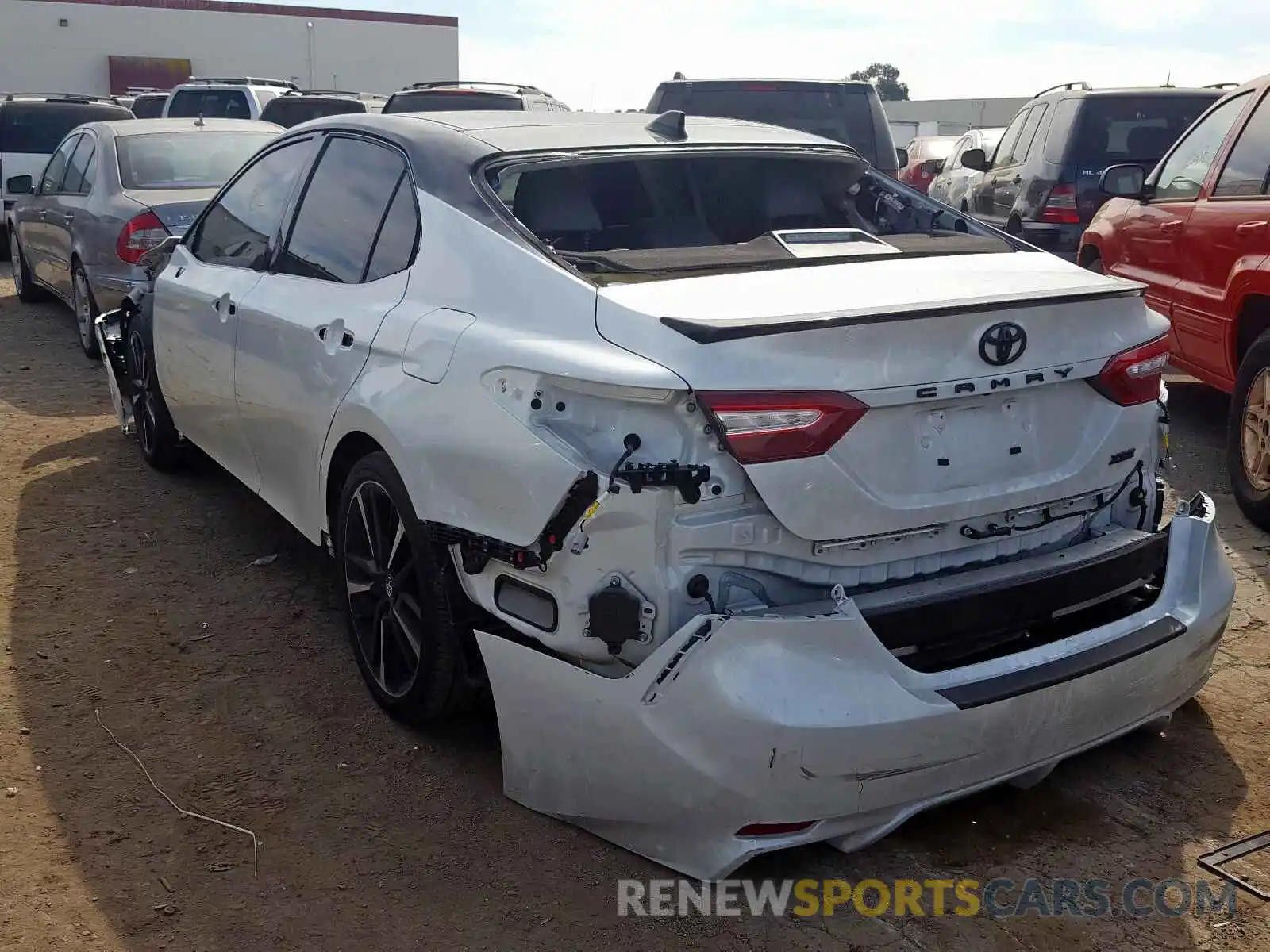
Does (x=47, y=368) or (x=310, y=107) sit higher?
(x=310, y=107)

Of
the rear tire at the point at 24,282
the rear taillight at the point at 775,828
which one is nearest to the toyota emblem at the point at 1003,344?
the rear taillight at the point at 775,828

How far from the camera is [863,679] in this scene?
266 cm

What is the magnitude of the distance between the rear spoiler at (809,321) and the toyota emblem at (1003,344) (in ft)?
0.14

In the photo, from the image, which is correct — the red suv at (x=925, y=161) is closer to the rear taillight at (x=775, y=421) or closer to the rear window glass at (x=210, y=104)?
the rear window glass at (x=210, y=104)

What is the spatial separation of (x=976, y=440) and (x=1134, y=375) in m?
0.57

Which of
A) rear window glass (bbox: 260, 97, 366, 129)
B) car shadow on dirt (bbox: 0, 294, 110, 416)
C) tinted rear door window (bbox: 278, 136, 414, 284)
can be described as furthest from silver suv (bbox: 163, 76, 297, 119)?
tinted rear door window (bbox: 278, 136, 414, 284)

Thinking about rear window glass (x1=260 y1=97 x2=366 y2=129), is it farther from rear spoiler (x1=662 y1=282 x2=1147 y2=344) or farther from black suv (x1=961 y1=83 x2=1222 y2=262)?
rear spoiler (x1=662 y1=282 x2=1147 y2=344)

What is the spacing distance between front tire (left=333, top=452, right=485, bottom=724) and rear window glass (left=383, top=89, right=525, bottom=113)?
8.62 meters

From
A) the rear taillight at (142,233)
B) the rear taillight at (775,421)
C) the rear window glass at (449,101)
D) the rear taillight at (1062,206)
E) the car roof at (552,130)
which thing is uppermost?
the car roof at (552,130)

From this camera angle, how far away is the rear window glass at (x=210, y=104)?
16031 millimetres

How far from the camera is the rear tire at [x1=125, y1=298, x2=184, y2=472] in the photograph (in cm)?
584

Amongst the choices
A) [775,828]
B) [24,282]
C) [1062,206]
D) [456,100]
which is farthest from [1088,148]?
[24,282]

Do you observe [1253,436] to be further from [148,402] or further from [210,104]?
[210,104]

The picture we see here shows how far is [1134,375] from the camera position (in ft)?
10.6
